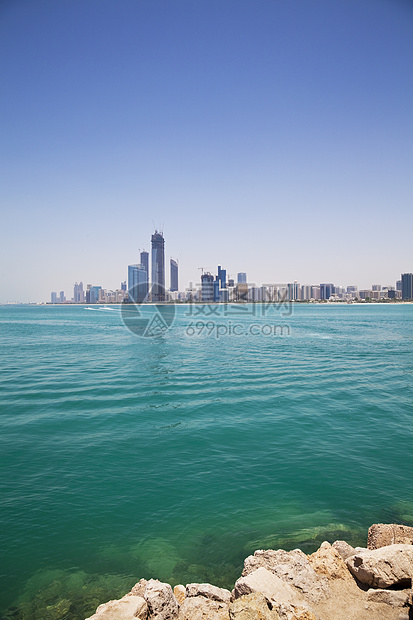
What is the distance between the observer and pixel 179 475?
484 inches

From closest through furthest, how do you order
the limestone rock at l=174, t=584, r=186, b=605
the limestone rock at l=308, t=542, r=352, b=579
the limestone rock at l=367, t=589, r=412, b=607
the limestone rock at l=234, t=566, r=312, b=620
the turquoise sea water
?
the limestone rock at l=234, t=566, r=312, b=620 → the limestone rock at l=367, t=589, r=412, b=607 → the limestone rock at l=174, t=584, r=186, b=605 → the limestone rock at l=308, t=542, r=352, b=579 → the turquoise sea water

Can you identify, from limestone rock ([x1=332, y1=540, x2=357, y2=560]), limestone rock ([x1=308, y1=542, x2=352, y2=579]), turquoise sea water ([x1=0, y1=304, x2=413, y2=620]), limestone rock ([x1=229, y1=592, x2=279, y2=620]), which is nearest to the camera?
limestone rock ([x1=229, y1=592, x2=279, y2=620])

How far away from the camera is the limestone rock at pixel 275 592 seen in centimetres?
557

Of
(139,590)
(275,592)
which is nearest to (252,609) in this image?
(275,592)

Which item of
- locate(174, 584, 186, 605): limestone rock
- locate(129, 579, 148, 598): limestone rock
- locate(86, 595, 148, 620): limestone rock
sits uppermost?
locate(86, 595, 148, 620): limestone rock

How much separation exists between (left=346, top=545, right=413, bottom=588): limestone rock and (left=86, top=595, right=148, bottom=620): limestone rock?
160 inches

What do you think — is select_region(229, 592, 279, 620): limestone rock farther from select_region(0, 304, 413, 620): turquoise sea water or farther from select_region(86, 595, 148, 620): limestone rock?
select_region(0, 304, 413, 620): turquoise sea water

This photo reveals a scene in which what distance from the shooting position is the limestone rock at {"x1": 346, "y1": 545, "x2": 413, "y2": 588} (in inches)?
250

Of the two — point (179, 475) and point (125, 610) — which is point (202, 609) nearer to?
point (125, 610)

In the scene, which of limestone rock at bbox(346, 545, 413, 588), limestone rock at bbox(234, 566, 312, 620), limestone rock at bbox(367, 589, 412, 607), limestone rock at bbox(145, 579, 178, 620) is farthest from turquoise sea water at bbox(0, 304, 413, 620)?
limestone rock at bbox(367, 589, 412, 607)

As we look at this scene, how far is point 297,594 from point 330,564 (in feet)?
3.69

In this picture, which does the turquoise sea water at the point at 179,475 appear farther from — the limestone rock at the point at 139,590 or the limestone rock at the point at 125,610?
the limestone rock at the point at 125,610

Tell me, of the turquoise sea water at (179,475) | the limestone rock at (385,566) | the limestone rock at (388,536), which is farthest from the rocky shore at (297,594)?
the turquoise sea water at (179,475)

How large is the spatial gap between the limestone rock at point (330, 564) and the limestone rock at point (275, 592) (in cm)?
91
